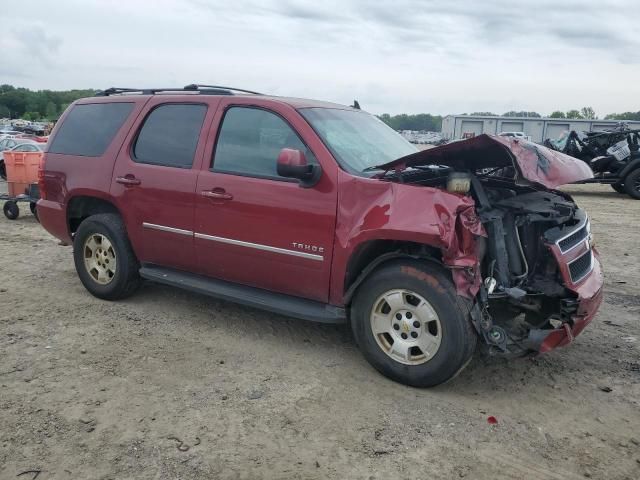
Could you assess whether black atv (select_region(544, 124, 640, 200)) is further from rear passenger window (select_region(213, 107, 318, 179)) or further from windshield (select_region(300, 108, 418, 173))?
rear passenger window (select_region(213, 107, 318, 179))

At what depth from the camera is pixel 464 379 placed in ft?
12.6

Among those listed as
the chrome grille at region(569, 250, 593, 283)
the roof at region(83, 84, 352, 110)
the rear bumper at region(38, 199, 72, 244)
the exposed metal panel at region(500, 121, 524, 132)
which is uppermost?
the exposed metal panel at region(500, 121, 524, 132)

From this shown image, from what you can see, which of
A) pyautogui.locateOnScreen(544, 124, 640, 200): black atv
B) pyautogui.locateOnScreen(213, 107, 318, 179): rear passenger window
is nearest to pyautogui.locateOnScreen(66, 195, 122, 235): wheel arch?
pyautogui.locateOnScreen(213, 107, 318, 179): rear passenger window

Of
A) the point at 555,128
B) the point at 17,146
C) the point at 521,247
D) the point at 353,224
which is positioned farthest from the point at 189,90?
the point at 555,128

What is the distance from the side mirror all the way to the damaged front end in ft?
1.61

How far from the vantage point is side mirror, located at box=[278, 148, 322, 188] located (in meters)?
3.69

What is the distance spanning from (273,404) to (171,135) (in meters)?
2.54

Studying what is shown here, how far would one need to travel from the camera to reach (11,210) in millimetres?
10594

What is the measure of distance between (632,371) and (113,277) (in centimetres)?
440

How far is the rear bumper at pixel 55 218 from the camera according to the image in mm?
5512

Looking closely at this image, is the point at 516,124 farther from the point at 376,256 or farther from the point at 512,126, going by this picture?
the point at 376,256

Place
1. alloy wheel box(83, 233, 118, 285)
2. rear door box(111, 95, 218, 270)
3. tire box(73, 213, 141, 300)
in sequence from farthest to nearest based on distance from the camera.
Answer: alloy wheel box(83, 233, 118, 285) → tire box(73, 213, 141, 300) → rear door box(111, 95, 218, 270)

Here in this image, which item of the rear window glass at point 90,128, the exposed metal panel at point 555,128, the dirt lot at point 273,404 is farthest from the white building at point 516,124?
the dirt lot at point 273,404

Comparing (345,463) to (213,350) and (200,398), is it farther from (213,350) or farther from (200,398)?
(213,350)
